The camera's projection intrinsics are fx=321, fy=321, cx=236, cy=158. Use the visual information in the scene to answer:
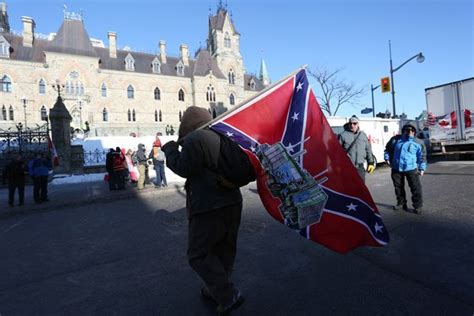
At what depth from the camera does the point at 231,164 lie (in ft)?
9.20

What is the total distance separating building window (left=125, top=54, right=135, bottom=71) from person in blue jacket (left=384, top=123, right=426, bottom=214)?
5387 centimetres

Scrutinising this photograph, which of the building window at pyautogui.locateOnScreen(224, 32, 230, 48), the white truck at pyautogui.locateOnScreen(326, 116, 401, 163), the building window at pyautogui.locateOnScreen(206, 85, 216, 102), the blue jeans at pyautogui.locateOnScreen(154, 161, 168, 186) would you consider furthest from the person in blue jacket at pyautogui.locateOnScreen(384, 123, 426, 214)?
the building window at pyautogui.locateOnScreen(224, 32, 230, 48)

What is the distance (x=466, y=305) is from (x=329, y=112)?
119ft

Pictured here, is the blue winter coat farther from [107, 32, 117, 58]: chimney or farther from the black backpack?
[107, 32, 117, 58]: chimney

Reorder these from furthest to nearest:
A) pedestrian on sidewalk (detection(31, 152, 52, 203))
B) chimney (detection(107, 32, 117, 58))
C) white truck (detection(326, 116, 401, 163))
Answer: chimney (detection(107, 32, 117, 58))
white truck (detection(326, 116, 401, 163))
pedestrian on sidewalk (detection(31, 152, 52, 203))

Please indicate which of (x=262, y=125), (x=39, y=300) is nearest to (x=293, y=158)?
(x=262, y=125)

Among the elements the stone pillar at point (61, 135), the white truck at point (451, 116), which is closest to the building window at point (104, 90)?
the stone pillar at point (61, 135)

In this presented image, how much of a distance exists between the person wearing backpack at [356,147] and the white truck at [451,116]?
1054cm

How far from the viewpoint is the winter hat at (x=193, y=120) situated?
2965mm

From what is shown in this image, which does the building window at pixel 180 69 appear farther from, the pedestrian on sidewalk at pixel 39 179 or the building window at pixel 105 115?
the pedestrian on sidewalk at pixel 39 179

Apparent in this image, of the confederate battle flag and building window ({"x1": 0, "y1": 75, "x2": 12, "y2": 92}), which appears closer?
the confederate battle flag

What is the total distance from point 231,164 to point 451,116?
15435 millimetres

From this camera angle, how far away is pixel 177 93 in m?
57.1

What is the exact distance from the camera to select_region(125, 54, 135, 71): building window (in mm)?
53931
